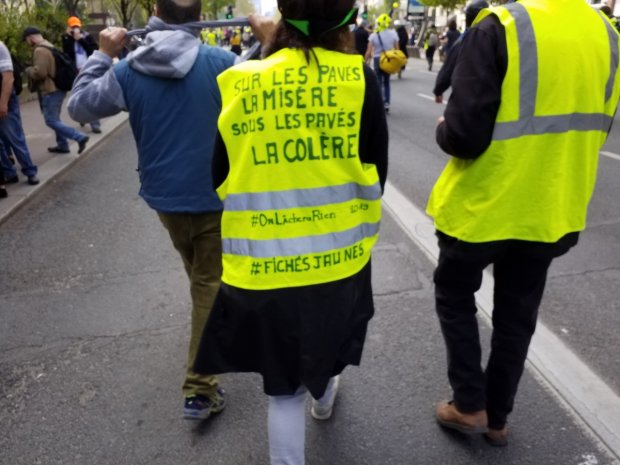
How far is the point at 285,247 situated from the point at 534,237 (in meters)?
0.93

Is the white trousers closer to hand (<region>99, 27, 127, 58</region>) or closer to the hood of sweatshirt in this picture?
the hood of sweatshirt

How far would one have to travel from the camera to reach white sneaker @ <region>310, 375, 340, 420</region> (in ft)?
8.38

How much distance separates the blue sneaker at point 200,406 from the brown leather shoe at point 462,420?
1.04m

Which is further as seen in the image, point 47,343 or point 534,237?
point 47,343

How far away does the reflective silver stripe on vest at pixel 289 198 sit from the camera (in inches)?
65.9

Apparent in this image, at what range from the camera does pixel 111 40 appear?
2.27 meters

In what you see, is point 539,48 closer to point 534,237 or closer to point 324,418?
point 534,237

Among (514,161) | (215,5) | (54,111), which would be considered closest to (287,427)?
(514,161)

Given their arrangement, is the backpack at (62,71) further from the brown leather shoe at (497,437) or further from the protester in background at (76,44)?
the brown leather shoe at (497,437)

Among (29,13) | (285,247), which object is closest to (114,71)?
(285,247)

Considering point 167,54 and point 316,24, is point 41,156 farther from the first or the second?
point 316,24

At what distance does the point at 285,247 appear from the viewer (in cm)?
171

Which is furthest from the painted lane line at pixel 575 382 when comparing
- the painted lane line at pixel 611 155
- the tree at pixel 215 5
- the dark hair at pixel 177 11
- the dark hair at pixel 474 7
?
the tree at pixel 215 5

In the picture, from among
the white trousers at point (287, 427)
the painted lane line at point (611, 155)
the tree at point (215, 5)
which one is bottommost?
the tree at point (215, 5)
